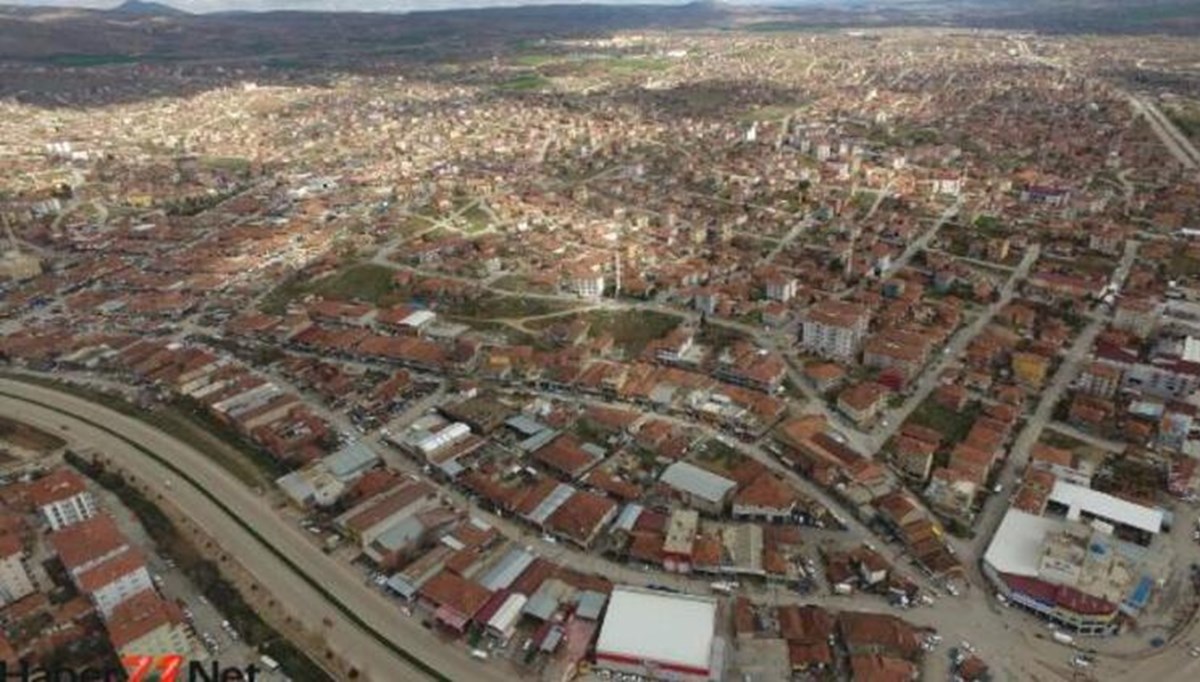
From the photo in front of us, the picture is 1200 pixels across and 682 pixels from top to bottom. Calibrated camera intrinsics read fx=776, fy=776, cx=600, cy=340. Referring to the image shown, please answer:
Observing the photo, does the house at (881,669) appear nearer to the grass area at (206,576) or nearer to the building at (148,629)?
the grass area at (206,576)

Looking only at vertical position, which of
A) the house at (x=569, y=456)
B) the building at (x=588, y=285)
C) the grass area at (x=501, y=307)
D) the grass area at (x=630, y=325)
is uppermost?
the building at (x=588, y=285)

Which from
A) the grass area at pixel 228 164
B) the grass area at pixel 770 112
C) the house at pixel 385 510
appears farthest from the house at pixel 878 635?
the grass area at pixel 770 112

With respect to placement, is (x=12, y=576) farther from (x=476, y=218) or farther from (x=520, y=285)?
(x=476, y=218)

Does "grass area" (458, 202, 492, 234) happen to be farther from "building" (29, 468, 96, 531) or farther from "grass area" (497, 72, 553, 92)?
"grass area" (497, 72, 553, 92)

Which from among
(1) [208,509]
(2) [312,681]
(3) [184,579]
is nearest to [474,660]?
(2) [312,681]

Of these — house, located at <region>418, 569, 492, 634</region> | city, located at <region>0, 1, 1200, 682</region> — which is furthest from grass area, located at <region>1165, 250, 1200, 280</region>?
house, located at <region>418, 569, 492, 634</region>

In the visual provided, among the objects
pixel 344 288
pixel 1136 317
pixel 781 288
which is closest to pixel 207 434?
pixel 344 288
